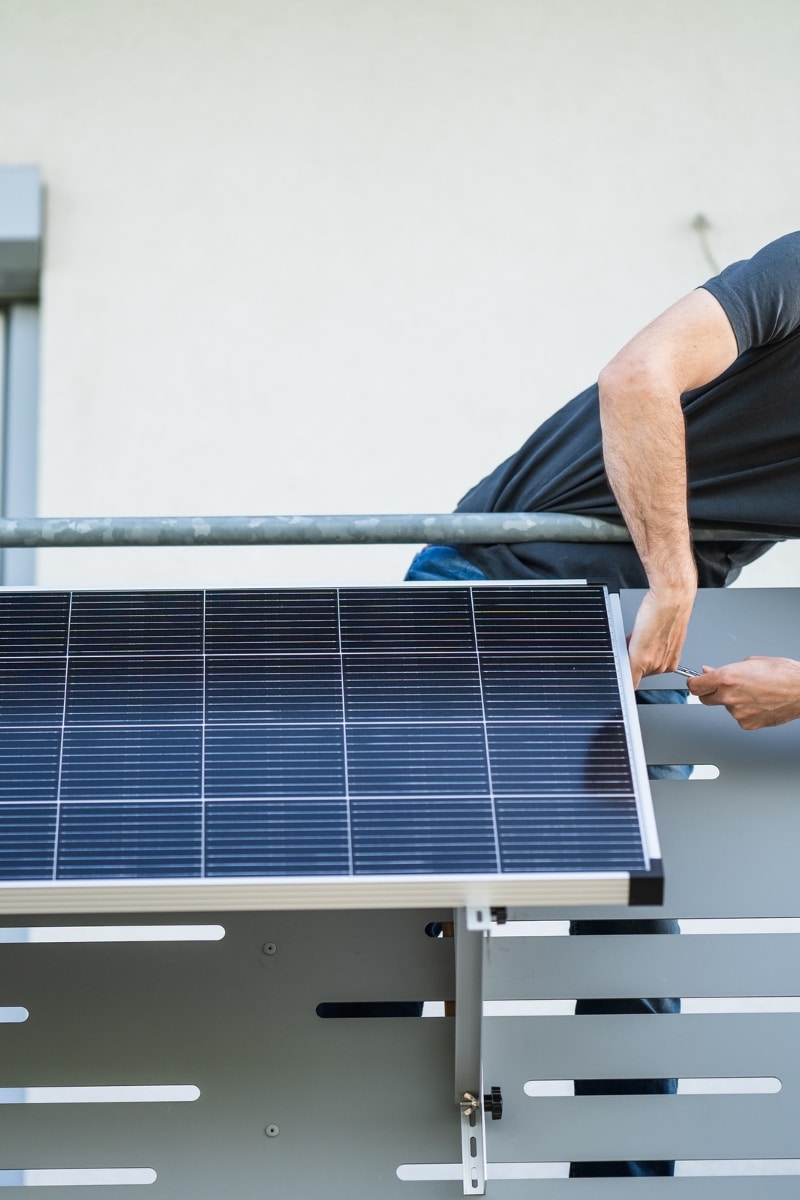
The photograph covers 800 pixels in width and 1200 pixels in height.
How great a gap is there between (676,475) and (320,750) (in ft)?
3.02

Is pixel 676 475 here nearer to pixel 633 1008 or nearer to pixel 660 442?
pixel 660 442

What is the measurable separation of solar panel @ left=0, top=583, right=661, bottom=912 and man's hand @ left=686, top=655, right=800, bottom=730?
29 cm

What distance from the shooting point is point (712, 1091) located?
127 inches

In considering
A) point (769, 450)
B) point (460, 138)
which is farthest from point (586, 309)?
point (769, 450)

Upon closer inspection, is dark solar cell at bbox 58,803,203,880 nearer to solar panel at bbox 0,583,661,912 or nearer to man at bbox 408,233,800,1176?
solar panel at bbox 0,583,661,912

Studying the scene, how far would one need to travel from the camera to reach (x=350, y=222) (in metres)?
5.65

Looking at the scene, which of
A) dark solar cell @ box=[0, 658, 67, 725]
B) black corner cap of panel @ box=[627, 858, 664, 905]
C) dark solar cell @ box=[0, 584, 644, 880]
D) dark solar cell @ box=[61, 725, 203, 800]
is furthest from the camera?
dark solar cell @ box=[0, 658, 67, 725]

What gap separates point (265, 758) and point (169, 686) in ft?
0.90

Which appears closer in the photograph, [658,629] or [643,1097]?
[658,629]

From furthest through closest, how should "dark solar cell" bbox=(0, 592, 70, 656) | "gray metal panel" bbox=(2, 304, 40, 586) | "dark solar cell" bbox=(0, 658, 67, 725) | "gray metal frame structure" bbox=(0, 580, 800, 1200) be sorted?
"gray metal panel" bbox=(2, 304, 40, 586), "gray metal frame structure" bbox=(0, 580, 800, 1200), "dark solar cell" bbox=(0, 592, 70, 656), "dark solar cell" bbox=(0, 658, 67, 725)

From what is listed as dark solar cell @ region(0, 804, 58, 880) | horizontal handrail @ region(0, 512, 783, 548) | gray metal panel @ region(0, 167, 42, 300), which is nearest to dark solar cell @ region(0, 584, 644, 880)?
dark solar cell @ region(0, 804, 58, 880)

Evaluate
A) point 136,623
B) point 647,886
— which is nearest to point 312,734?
point 136,623

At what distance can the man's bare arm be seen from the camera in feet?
9.75

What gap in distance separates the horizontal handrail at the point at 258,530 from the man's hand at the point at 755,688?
539 mm
